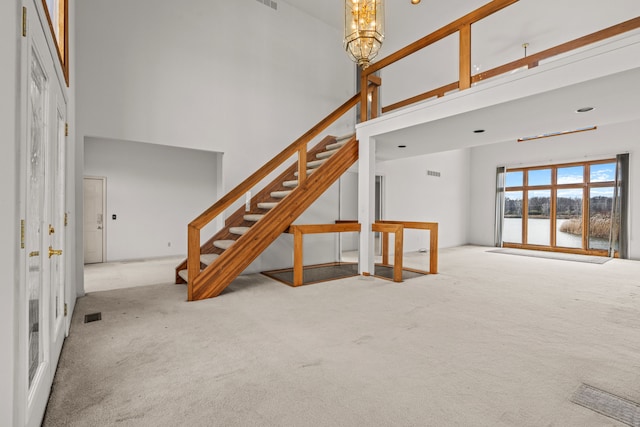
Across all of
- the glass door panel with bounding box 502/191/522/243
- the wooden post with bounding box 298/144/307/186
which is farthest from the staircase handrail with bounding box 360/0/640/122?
the glass door panel with bounding box 502/191/522/243

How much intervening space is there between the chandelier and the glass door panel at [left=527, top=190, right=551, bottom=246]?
8641mm

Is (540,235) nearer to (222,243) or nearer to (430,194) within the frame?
(430,194)

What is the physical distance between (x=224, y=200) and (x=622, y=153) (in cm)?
966

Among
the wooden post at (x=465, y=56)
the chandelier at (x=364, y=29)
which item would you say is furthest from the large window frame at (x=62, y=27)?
the wooden post at (x=465, y=56)

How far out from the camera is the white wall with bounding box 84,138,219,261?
6.90 m

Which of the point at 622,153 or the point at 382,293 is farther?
the point at 622,153

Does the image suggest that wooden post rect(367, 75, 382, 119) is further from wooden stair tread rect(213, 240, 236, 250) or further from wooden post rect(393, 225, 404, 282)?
wooden stair tread rect(213, 240, 236, 250)

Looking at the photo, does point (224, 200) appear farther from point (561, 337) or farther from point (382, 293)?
point (561, 337)

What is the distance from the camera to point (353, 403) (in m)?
1.90

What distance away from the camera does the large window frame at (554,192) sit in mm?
8583

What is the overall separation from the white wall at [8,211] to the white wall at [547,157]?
1095 cm

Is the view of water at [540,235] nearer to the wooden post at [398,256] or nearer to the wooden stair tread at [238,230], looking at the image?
the wooden post at [398,256]

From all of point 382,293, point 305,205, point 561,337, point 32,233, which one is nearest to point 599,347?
point 561,337

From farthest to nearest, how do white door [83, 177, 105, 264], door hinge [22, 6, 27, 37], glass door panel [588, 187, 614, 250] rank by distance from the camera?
1. glass door panel [588, 187, 614, 250]
2. white door [83, 177, 105, 264]
3. door hinge [22, 6, 27, 37]
